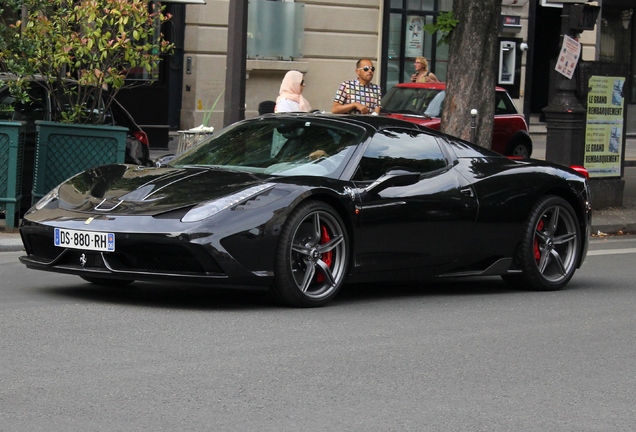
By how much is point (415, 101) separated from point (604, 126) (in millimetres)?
4190

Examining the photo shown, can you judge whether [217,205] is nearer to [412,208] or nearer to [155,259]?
[155,259]

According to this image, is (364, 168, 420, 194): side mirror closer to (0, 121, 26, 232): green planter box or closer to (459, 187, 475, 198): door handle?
(459, 187, 475, 198): door handle

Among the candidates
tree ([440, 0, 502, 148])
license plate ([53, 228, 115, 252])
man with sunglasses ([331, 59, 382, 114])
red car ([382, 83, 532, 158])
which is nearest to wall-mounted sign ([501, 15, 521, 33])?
red car ([382, 83, 532, 158])

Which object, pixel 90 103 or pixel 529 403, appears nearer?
pixel 529 403

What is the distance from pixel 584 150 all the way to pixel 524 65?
49.5 ft

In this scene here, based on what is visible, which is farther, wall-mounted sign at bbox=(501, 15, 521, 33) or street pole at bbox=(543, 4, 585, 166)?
wall-mounted sign at bbox=(501, 15, 521, 33)

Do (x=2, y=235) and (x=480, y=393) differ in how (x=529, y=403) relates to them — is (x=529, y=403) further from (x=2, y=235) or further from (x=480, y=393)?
(x=2, y=235)

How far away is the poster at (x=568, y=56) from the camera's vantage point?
625 inches

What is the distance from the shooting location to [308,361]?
6.36m

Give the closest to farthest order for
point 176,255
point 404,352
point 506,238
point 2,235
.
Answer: point 404,352 → point 176,255 → point 506,238 → point 2,235

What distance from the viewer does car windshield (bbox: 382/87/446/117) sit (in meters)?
19.9

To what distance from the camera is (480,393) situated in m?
5.83

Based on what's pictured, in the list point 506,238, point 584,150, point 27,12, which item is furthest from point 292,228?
point 584,150

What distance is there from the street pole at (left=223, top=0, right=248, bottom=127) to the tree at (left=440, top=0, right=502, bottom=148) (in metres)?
2.68
